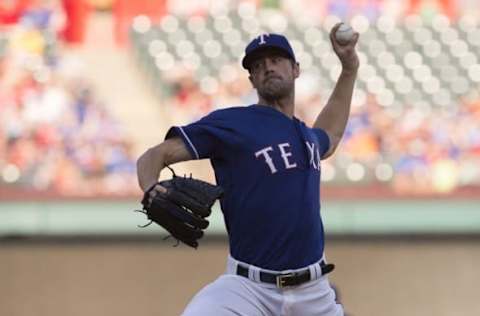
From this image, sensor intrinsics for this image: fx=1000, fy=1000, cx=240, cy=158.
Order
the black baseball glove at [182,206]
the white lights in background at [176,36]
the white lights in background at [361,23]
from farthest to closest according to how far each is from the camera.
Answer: the white lights in background at [361,23], the white lights in background at [176,36], the black baseball glove at [182,206]

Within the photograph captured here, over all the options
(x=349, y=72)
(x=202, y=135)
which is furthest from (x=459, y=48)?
(x=202, y=135)

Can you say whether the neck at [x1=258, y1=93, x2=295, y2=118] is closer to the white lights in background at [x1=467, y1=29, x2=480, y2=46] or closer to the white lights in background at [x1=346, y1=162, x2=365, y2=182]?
the white lights in background at [x1=346, y1=162, x2=365, y2=182]

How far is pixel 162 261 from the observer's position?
25.2 feet

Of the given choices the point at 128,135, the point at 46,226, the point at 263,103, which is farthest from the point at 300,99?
the point at 263,103

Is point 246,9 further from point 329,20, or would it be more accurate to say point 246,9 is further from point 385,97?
point 385,97

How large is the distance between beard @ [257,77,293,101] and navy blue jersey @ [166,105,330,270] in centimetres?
9

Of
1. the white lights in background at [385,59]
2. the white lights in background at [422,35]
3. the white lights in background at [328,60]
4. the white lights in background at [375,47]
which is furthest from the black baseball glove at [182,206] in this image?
the white lights in background at [422,35]

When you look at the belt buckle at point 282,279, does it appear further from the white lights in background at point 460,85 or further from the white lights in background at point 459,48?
the white lights in background at point 459,48

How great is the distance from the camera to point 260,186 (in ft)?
10.8

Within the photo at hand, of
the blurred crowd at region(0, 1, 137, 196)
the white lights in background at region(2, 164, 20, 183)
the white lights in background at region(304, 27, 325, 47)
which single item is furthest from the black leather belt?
the white lights in background at region(304, 27, 325, 47)

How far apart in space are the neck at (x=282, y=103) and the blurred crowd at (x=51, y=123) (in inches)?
184

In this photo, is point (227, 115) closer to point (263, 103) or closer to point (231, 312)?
point (263, 103)

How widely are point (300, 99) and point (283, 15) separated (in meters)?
2.29

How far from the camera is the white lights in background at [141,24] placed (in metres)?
10.9
